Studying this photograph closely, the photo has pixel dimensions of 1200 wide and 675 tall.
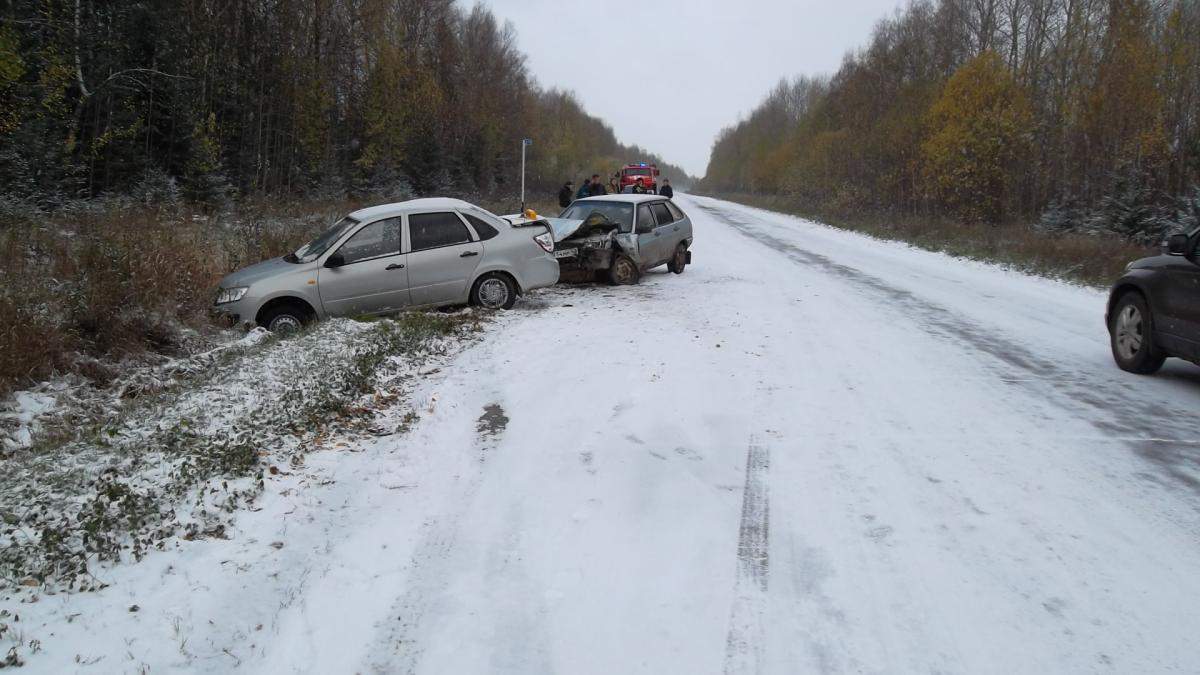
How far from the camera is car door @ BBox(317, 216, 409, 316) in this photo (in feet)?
30.2

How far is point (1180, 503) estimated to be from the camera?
4.26 m

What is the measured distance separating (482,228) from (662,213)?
205 inches

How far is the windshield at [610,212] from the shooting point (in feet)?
44.3

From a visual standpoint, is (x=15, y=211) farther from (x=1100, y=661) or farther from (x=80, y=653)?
(x=1100, y=661)

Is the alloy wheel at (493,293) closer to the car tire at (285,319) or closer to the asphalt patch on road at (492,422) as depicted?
the car tire at (285,319)

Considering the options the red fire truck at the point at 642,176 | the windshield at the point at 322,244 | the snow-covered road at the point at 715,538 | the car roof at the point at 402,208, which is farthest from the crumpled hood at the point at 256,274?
the red fire truck at the point at 642,176

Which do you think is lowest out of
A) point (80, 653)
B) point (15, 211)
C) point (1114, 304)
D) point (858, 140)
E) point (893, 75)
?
point (80, 653)

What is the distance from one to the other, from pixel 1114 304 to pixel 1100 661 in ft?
20.3

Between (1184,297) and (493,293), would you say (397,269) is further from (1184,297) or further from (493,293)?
(1184,297)

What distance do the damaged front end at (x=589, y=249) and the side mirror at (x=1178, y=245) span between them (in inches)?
319

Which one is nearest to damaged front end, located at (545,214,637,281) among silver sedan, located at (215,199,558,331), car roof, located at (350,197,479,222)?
silver sedan, located at (215,199,558,331)

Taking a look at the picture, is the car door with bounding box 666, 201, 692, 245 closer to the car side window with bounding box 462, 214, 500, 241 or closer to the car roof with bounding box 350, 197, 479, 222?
the car side window with bounding box 462, 214, 500, 241

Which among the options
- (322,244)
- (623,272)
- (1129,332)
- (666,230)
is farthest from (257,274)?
(1129,332)

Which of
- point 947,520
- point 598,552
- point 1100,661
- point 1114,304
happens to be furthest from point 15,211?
point 1114,304
